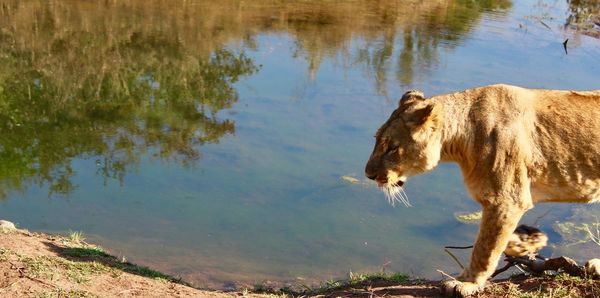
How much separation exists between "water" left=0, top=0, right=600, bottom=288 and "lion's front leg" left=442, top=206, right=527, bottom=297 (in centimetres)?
253

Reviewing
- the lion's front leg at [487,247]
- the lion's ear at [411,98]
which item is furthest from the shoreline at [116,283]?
the lion's ear at [411,98]

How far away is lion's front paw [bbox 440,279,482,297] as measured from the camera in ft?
17.3

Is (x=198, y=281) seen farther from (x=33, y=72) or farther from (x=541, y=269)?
(x=33, y=72)

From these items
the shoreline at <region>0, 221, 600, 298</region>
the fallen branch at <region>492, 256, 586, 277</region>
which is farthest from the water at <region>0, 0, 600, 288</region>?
the fallen branch at <region>492, 256, 586, 277</region>

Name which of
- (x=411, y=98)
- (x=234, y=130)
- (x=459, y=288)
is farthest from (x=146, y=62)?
(x=459, y=288)

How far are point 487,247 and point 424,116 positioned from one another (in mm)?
965

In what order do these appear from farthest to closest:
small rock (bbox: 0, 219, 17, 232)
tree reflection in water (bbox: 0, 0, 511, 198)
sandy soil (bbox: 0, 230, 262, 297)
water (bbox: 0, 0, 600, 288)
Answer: tree reflection in water (bbox: 0, 0, 511, 198) < water (bbox: 0, 0, 600, 288) < small rock (bbox: 0, 219, 17, 232) < sandy soil (bbox: 0, 230, 262, 297)

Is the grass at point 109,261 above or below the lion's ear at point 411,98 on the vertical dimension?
below

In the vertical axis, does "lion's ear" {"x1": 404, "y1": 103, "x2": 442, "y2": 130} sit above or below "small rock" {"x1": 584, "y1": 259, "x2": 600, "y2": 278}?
above

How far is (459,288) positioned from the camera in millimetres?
5277

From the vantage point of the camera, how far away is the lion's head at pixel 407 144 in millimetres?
5250

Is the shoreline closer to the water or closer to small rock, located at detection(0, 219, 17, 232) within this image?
small rock, located at detection(0, 219, 17, 232)

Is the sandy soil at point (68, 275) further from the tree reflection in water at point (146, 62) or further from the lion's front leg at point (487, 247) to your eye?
the tree reflection in water at point (146, 62)

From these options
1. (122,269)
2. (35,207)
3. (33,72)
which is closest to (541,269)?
(122,269)
